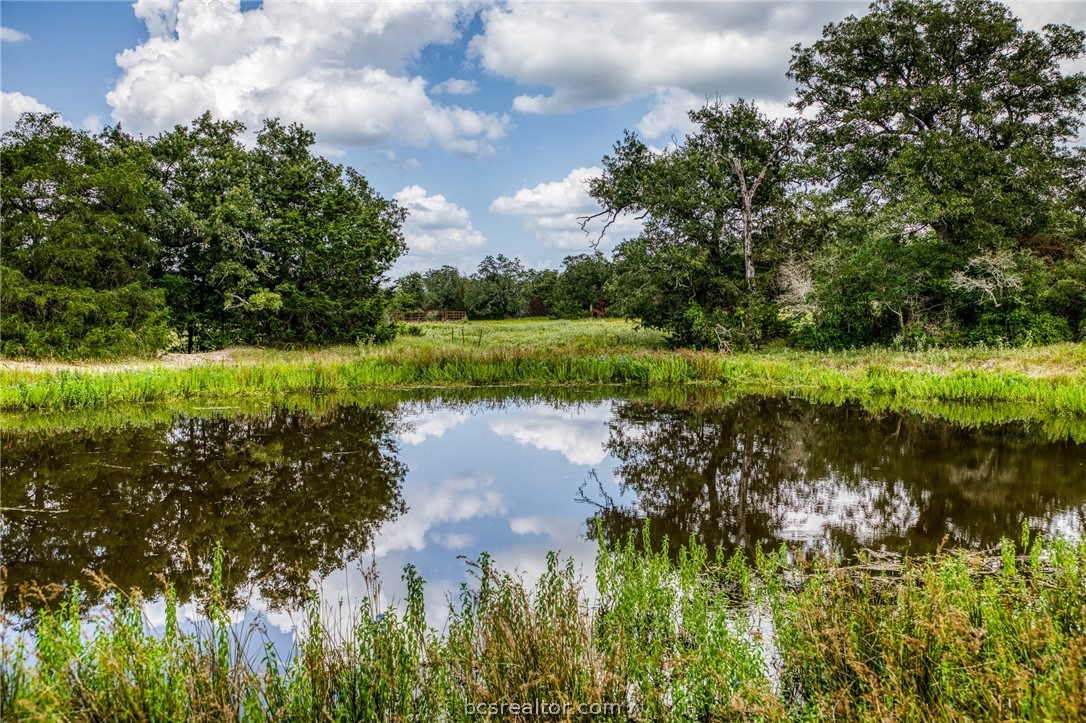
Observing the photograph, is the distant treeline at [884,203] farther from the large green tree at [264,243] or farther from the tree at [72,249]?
the tree at [72,249]

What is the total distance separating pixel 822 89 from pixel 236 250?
25.4 meters

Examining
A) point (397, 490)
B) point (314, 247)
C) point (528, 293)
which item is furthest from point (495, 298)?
point (397, 490)

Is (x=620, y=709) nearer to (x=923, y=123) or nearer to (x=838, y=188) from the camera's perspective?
(x=838, y=188)

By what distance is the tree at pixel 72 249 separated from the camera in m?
20.2

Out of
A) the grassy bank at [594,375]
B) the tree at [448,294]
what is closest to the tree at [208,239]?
the grassy bank at [594,375]

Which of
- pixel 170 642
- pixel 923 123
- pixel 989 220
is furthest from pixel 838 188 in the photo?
pixel 170 642

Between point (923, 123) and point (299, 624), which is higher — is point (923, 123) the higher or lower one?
the higher one

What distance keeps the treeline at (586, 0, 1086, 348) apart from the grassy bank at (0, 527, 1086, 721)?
22.1 m

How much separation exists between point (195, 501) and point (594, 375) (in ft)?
43.2

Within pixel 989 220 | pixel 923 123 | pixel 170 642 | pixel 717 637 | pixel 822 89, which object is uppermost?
pixel 822 89

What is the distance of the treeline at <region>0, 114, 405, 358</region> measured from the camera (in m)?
20.7

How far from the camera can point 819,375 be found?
736 inches

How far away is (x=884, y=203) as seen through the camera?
24359 mm

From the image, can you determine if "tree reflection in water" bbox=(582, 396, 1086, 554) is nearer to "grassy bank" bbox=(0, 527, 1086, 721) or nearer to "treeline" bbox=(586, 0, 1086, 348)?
"grassy bank" bbox=(0, 527, 1086, 721)
